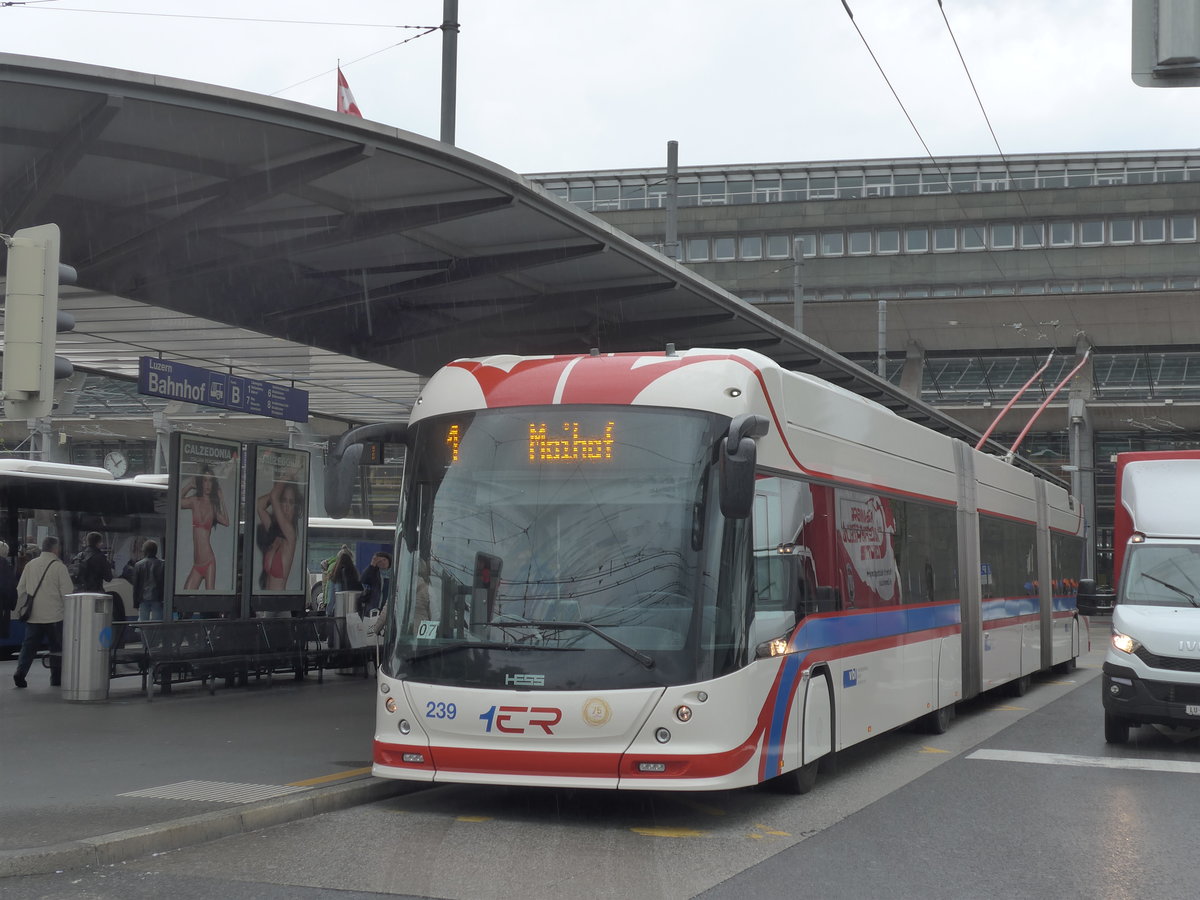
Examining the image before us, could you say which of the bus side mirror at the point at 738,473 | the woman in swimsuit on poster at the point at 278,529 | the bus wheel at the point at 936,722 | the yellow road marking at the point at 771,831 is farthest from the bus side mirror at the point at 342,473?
the woman in swimsuit on poster at the point at 278,529

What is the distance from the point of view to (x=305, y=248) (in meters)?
13.6

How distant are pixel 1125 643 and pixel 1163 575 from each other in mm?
1261

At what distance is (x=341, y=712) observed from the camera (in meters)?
13.8

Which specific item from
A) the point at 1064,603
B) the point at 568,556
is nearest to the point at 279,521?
the point at 568,556

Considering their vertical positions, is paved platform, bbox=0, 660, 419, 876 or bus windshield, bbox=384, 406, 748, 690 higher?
bus windshield, bbox=384, 406, 748, 690

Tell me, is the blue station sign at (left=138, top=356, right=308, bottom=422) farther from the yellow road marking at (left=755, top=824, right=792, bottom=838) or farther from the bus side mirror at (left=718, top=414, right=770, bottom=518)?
the yellow road marking at (left=755, top=824, right=792, bottom=838)

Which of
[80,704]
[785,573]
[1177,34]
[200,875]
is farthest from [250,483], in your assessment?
[1177,34]

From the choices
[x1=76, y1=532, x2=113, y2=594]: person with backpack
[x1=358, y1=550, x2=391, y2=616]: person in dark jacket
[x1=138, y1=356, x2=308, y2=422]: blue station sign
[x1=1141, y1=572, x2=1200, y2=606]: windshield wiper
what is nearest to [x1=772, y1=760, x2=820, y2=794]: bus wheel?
[x1=1141, y1=572, x2=1200, y2=606]: windshield wiper

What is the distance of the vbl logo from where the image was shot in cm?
849

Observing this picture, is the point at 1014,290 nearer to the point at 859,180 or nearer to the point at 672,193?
the point at 859,180

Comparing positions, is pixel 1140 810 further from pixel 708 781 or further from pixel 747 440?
pixel 747 440

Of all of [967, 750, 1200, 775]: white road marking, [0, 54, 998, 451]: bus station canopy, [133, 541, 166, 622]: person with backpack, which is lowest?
[967, 750, 1200, 775]: white road marking

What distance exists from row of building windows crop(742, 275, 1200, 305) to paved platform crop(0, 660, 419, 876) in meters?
38.8

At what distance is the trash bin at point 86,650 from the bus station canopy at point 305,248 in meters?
3.06
